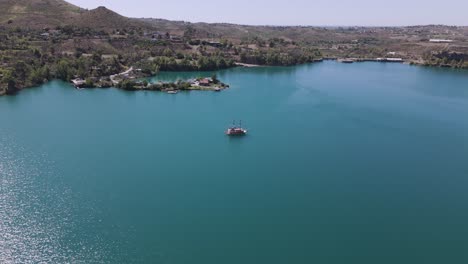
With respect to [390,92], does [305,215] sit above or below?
below

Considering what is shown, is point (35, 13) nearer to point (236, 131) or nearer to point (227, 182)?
point (236, 131)

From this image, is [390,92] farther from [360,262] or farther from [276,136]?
[360,262]

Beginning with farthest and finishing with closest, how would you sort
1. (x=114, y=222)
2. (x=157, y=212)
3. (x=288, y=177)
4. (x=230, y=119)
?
(x=230, y=119) < (x=288, y=177) < (x=157, y=212) < (x=114, y=222)

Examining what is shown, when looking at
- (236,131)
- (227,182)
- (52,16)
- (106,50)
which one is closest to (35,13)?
(52,16)

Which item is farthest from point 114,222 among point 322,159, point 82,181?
point 322,159

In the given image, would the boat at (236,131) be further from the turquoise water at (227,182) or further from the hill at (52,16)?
the hill at (52,16)

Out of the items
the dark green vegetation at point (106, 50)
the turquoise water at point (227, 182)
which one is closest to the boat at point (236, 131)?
the turquoise water at point (227, 182)

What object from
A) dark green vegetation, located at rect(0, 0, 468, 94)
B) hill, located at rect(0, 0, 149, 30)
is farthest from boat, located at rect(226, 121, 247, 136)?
hill, located at rect(0, 0, 149, 30)
